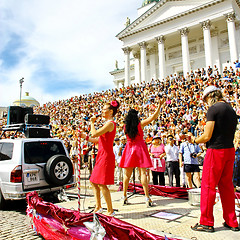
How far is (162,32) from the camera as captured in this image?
36.5m

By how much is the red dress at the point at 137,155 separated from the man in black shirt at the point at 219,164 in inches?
65.0

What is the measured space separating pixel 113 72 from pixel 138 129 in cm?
5872

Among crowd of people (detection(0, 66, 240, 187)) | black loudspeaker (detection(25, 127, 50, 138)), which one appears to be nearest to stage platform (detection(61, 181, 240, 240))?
crowd of people (detection(0, 66, 240, 187))

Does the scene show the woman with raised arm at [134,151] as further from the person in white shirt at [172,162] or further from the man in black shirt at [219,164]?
the person in white shirt at [172,162]

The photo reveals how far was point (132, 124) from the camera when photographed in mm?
4898

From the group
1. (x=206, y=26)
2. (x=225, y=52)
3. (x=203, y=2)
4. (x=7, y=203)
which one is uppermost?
(x=203, y=2)

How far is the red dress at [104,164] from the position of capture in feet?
12.8

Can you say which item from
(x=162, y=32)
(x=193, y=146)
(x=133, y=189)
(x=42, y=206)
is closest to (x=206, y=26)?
(x=162, y=32)

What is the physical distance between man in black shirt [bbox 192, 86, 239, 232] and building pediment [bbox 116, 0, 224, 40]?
3397 centimetres

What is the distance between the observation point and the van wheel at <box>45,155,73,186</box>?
5.65 m

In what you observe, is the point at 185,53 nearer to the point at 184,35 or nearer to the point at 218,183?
the point at 184,35

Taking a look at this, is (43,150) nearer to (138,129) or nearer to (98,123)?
(138,129)

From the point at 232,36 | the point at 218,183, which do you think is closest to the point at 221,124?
the point at 218,183

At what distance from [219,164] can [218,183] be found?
0.29m
